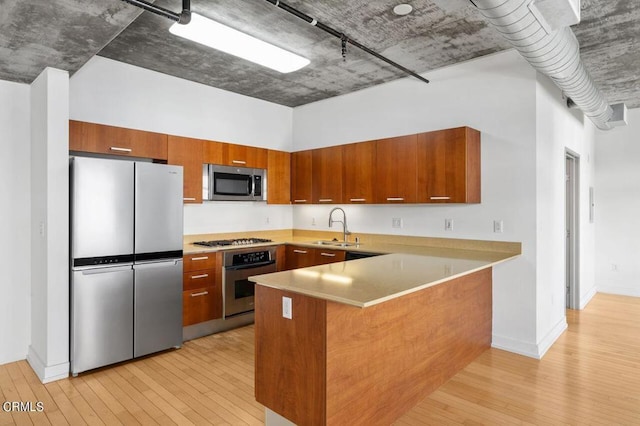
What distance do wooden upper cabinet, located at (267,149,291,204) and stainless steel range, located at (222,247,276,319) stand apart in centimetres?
93

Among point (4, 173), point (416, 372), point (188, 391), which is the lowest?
point (188, 391)

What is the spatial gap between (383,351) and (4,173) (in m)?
3.66

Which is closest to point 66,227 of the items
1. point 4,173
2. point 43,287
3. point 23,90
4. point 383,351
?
point 43,287

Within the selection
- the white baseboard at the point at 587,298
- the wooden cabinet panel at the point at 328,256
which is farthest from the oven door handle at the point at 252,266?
the white baseboard at the point at 587,298

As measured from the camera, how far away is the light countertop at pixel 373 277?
1967 mm

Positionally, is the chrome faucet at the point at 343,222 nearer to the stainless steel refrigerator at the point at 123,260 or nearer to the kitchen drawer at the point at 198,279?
the kitchen drawer at the point at 198,279

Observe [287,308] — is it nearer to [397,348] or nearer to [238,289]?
[397,348]

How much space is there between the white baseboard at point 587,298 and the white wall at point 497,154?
7.25ft

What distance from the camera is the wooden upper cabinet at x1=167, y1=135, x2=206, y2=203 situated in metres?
4.15

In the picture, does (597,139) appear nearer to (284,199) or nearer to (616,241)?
(616,241)

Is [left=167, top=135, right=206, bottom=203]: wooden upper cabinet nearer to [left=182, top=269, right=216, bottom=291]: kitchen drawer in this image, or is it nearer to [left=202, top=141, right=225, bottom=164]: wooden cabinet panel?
[left=202, top=141, right=225, bottom=164]: wooden cabinet panel

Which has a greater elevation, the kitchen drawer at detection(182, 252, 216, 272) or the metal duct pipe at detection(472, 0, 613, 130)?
the metal duct pipe at detection(472, 0, 613, 130)

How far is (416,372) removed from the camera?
2699 mm

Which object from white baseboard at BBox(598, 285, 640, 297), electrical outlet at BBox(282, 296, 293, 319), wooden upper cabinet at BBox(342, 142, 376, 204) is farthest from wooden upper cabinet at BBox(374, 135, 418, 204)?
white baseboard at BBox(598, 285, 640, 297)
